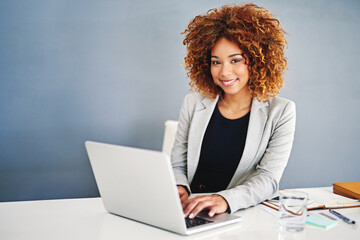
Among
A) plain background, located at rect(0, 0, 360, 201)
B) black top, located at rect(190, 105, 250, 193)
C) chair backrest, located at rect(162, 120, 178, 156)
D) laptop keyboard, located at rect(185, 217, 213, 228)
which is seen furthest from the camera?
plain background, located at rect(0, 0, 360, 201)

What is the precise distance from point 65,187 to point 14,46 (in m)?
1.02

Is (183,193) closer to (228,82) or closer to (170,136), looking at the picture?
(228,82)

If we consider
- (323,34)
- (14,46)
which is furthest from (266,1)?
(14,46)

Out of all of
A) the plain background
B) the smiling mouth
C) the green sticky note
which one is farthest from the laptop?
the plain background

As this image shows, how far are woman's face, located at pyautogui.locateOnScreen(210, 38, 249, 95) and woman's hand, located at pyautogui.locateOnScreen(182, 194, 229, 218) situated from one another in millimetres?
626

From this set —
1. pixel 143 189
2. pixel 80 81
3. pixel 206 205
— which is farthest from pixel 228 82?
pixel 80 81

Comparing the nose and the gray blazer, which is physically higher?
the nose

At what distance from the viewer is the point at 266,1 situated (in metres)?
2.98

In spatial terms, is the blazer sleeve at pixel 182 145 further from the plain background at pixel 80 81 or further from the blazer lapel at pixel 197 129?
the plain background at pixel 80 81

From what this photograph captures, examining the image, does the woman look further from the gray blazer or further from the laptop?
the laptop

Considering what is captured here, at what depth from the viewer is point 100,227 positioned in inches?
43.5

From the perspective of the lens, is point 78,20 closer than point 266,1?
Yes

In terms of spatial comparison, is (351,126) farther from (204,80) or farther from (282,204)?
(282,204)

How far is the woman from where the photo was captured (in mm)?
1617
